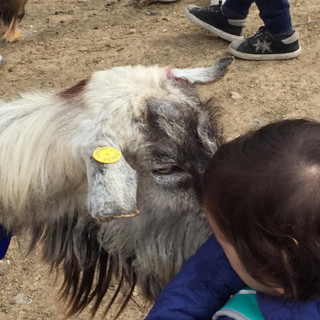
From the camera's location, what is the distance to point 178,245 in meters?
2.30

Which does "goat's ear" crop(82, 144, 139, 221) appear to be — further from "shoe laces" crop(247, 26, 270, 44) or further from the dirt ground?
"shoe laces" crop(247, 26, 270, 44)

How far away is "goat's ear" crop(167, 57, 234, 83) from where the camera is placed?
96.0 inches

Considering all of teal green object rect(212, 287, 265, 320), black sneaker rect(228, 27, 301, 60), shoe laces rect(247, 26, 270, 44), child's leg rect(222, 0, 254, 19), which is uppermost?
teal green object rect(212, 287, 265, 320)

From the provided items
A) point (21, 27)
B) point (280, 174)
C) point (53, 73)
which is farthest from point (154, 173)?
point (21, 27)

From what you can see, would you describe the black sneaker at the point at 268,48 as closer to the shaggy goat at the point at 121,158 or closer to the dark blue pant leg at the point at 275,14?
the dark blue pant leg at the point at 275,14

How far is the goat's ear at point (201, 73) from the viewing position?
2.44m

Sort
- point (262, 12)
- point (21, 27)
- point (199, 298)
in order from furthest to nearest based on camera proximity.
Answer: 1. point (21, 27)
2. point (262, 12)
3. point (199, 298)

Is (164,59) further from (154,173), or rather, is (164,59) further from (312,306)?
(312,306)

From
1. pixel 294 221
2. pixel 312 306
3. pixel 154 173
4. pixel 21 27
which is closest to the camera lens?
pixel 294 221

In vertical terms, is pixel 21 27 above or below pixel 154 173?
below

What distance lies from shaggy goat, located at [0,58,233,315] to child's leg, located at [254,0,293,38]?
265cm

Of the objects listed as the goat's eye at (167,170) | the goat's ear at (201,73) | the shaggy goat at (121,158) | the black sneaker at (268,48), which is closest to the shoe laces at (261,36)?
the black sneaker at (268,48)

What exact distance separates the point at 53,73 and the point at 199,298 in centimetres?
355

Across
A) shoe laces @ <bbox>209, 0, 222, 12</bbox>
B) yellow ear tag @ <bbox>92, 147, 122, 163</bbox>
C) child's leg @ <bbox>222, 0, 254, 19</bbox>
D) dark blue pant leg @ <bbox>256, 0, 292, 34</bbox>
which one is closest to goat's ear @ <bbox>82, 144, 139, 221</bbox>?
yellow ear tag @ <bbox>92, 147, 122, 163</bbox>
